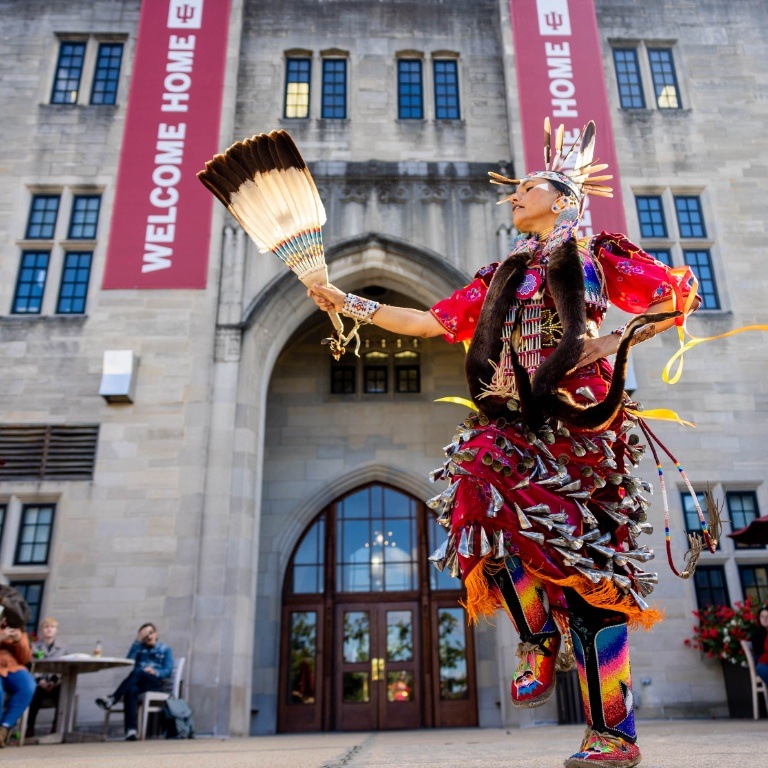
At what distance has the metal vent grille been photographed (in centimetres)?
959

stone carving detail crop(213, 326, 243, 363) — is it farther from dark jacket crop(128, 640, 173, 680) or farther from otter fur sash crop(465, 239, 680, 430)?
otter fur sash crop(465, 239, 680, 430)

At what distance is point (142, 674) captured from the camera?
771 centimetres

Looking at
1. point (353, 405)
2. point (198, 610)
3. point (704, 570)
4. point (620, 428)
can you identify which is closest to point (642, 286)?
point (620, 428)

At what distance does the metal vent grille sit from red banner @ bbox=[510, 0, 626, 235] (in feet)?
23.0

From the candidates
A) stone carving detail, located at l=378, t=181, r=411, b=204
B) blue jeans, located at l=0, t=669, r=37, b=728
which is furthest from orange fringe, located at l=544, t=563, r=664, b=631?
stone carving detail, located at l=378, t=181, r=411, b=204

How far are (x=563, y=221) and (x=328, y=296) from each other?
99 cm

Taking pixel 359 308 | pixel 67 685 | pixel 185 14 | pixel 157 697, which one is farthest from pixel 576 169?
pixel 185 14

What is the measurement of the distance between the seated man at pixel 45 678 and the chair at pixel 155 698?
0.62 meters

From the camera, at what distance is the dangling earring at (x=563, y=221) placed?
2.94 meters

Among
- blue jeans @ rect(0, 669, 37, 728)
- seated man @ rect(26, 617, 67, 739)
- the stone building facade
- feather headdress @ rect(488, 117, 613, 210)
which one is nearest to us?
feather headdress @ rect(488, 117, 613, 210)

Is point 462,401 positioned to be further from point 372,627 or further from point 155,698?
point 372,627

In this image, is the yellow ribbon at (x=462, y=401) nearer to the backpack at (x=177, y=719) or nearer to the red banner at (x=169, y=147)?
the backpack at (x=177, y=719)

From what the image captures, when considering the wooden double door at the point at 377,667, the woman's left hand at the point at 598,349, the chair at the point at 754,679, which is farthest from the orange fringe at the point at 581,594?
the wooden double door at the point at 377,667

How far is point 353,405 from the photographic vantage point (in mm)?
12422
